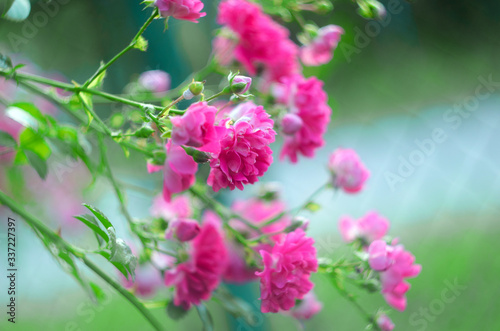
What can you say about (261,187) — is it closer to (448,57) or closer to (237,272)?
(237,272)

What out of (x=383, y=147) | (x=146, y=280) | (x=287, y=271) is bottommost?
(x=383, y=147)

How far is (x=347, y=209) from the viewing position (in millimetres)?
1516

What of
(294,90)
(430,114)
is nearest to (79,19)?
(294,90)

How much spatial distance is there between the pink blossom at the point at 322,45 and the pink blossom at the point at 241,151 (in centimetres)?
22

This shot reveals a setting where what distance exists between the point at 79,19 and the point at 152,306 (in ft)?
1.48

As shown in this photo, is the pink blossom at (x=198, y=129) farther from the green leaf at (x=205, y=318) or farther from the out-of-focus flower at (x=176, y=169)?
the green leaf at (x=205, y=318)

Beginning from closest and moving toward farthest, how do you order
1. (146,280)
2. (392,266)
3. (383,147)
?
(392,266)
(146,280)
(383,147)

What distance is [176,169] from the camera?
0.24 meters

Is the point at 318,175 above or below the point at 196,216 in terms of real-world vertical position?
below

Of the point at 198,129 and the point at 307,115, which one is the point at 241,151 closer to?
the point at 198,129

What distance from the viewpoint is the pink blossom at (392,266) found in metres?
0.30

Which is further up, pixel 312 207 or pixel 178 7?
pixel 178 7

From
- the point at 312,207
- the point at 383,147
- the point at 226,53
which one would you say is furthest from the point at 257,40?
the point at 383,147

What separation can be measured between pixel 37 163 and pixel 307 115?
0.19m
